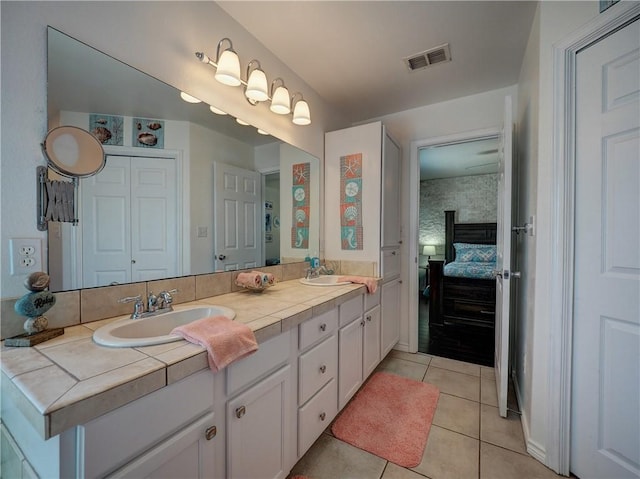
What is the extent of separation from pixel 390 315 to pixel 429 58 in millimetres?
2143

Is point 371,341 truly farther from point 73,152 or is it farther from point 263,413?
point 73,152

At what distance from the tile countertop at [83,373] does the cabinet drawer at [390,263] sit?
149 centimetres

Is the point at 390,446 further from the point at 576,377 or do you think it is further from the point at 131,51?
the point at 131,51

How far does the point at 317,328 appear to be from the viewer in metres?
1.42

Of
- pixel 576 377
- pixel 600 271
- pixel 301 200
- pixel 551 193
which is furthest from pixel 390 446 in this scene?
pixel 301 200

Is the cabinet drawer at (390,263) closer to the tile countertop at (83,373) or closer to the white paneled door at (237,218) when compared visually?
the white paneled door at (237,218)

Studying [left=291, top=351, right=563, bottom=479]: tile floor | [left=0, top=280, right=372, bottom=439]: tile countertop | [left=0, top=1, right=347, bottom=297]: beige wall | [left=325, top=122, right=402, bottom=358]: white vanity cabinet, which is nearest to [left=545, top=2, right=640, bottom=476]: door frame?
[left=291, top=351, right=563, bottom=479]: tile floor

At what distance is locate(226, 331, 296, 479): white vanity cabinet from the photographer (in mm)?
944

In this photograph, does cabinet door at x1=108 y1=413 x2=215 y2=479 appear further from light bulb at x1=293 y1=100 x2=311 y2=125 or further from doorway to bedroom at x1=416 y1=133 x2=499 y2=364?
doorway to bedroom at x1=416 y1=133 x2=499 y2=364

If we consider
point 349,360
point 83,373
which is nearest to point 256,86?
point 83,373

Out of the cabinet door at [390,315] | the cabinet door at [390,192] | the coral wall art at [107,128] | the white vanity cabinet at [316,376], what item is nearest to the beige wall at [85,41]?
the coral wall art at [107,128]

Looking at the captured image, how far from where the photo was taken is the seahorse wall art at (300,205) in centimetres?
221

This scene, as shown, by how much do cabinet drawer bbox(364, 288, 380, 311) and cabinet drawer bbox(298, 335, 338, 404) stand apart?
19.0 inches

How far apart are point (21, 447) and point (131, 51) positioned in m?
1.44
